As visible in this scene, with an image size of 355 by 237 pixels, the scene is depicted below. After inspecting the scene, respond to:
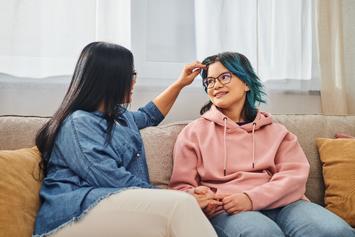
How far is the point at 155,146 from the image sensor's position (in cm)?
146

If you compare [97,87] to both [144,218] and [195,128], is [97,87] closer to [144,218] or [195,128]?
[195,128]

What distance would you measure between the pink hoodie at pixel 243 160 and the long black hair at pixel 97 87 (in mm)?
307

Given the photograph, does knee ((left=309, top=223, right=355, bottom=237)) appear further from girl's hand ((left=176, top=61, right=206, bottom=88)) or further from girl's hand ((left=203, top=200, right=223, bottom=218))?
girl's hand ((left=176, top=61, right=206, bottom=88))

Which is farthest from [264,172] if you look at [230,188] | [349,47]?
[349,47]

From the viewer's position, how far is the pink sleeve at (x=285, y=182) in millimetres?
1243

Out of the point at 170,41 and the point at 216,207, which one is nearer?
the point at 216,207

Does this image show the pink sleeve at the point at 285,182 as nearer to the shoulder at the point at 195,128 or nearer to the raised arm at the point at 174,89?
the shoulder at the point at 195,128

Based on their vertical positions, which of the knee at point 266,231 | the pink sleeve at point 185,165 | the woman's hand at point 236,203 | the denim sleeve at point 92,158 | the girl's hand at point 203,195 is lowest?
the knee at point 266,231

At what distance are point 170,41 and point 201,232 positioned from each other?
1160mm

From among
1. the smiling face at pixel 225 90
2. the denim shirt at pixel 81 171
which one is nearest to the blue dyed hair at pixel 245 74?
the smiling face at pixel 225 90

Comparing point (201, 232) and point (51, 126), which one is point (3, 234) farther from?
point (201, 232)

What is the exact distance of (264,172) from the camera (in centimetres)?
138

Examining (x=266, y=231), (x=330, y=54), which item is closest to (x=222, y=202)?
(x=266, y=231)

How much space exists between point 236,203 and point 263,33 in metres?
1.04
